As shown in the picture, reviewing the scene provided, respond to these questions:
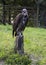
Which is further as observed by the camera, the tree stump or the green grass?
the green grass

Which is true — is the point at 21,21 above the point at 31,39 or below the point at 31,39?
above

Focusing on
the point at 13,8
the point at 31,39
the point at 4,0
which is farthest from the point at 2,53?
the point at 4,0

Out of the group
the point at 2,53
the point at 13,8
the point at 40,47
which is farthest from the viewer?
the point at 13,8

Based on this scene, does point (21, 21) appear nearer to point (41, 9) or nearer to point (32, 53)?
point (32, 53)

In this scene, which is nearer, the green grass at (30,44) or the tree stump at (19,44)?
the tree stump at (19,44)

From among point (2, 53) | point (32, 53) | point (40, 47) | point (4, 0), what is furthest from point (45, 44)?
point (4, 0)

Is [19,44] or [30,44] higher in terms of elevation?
[19,44]

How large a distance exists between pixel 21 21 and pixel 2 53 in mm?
1235

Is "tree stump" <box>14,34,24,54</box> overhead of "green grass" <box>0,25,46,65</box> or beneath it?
overhead

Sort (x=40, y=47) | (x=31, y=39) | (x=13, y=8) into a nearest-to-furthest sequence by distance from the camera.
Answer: (x=40, y=47) → (x=31, y=39) → (x=13, y=8)

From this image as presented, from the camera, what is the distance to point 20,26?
836 cm

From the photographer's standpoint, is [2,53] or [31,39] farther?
[31,39]

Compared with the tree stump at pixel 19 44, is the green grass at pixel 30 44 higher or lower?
lower

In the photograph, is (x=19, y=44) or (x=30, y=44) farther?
(x=30, y=44)
